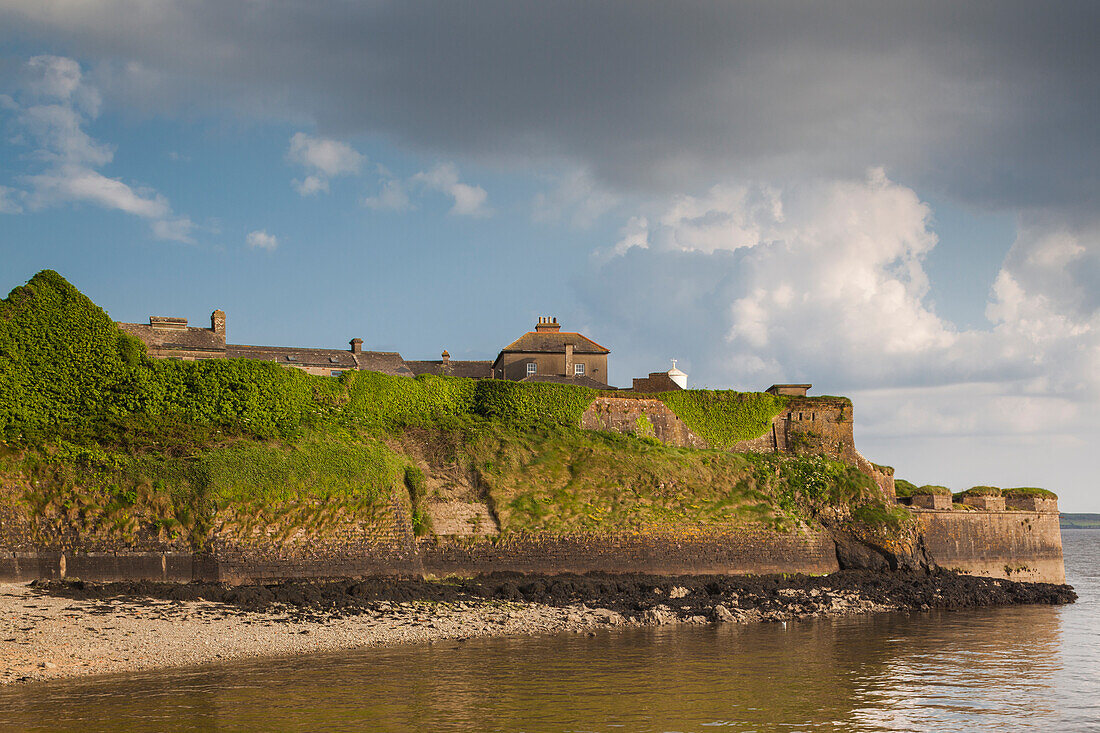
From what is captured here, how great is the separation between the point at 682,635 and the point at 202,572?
46.0ft

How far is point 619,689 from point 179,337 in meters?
35.4

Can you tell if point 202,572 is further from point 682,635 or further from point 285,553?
point 682,635

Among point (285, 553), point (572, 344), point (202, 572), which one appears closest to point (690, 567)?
point (285, 553)

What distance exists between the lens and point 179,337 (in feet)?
153

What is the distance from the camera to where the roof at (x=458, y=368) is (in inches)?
2321

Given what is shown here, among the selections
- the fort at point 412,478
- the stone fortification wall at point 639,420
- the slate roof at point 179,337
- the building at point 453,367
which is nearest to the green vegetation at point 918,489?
the fort at point 412,478

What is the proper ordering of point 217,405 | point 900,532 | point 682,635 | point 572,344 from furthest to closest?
point 572,344 < point 900,532 < point 217,405 < point 682,635

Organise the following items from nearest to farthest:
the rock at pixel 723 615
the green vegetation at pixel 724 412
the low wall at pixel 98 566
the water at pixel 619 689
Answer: the water at pixel 619 689
the low wall at pixel 98 566
the rock at pixel 723 615
the green vegetation at pixel 724 412

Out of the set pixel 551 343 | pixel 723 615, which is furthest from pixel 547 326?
pixel 723 615

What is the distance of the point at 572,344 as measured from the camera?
59000 millimetres

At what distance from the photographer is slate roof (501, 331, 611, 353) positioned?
5897cm

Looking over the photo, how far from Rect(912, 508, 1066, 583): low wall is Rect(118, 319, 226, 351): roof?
3448cm

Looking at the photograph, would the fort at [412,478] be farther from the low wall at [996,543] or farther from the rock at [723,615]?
the rock at [723,615]

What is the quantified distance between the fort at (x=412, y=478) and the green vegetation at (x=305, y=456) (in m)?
0.08
